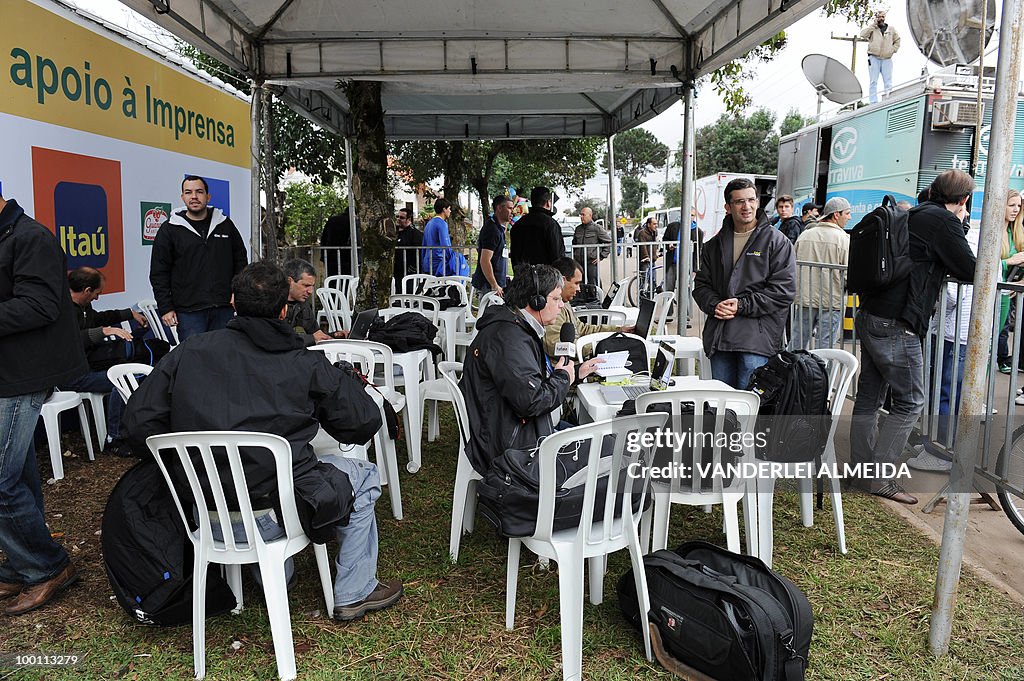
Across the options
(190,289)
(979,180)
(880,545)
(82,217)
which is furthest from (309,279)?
(979,180)

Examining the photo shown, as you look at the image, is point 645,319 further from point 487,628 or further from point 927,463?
point 487,628

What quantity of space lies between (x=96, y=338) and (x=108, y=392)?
0.38m

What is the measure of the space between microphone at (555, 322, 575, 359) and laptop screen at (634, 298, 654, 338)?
2.96 ft

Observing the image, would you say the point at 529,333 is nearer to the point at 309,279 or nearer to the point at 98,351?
the point at 309,279

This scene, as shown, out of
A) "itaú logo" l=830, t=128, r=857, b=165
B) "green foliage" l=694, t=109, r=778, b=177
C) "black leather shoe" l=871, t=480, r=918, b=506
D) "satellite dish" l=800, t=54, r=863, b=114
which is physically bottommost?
"black leather shoe" l=871, t=480, r=918, b=506

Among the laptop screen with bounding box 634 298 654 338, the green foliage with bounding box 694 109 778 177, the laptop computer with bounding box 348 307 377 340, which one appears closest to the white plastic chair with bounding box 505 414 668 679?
the laptop screen with bounding box 634 298 654 338

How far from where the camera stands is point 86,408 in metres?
5.16

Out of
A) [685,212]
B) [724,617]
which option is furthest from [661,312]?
[724,617]

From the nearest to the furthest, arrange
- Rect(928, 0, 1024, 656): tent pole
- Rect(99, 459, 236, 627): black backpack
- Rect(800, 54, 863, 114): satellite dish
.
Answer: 1. Rect(928, 0, 1024, 656): tent pole
2. Rect(99, 459, 236, 627): black backpack
3. Rect(800, 54, 863, 114): satellite dish

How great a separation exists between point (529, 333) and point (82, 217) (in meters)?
3.75

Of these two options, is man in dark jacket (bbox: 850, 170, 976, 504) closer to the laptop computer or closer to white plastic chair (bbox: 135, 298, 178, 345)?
the laptop computer

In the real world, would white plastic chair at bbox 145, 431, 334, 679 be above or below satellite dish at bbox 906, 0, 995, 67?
below

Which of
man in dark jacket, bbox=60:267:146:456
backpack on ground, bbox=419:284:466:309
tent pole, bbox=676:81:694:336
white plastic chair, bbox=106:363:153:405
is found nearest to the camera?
white plastic chair, bbox=106:363:153:405

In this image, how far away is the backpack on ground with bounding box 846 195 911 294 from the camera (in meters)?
3.99
